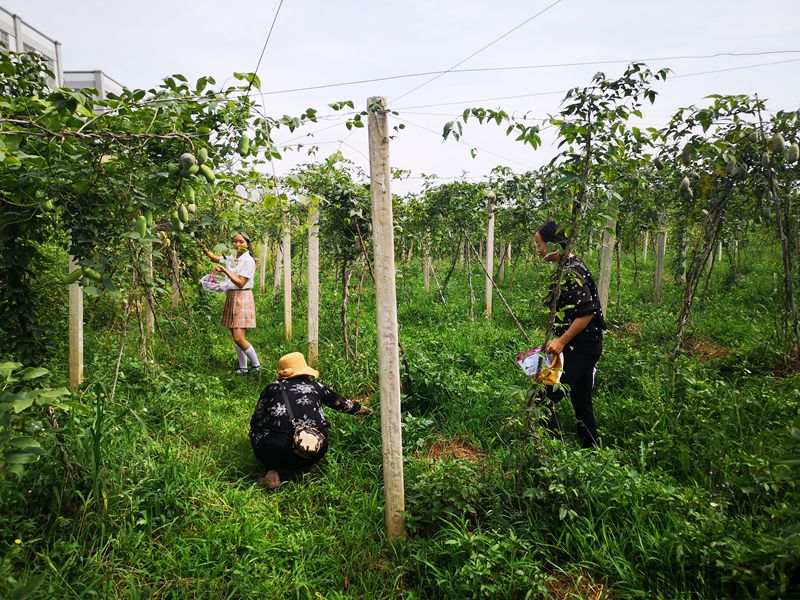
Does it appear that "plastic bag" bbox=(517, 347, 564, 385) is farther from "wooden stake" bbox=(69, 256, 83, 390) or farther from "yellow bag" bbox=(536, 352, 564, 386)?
"wooden stake" bbox=(69, 256, 83, 390)

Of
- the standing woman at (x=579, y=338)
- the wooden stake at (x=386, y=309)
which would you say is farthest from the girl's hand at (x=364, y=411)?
the standing woman at (x=579, y=338)

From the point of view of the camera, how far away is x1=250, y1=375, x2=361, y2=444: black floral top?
2.99 m

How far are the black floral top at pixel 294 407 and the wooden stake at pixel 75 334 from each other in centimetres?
172

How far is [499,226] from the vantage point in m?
10.3

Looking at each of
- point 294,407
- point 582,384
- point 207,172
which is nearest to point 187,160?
point 207,172

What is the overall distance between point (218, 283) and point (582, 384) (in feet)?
12.1

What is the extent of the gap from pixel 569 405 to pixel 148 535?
3025mm

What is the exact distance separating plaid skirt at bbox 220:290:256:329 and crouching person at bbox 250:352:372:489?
5.66 feet

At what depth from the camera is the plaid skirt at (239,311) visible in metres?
4.77

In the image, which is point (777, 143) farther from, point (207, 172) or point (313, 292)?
point (313, 292)

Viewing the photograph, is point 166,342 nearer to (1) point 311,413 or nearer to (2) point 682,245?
(1) point 311,413

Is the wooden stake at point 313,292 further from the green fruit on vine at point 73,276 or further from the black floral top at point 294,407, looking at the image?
the green fruit on vine at point 73,276

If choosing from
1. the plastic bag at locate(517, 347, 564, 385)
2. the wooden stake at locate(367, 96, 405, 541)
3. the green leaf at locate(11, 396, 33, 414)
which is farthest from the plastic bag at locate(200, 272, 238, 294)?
the green leaf at locate(11, 396, 33, 414)

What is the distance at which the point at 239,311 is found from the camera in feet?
15.7
